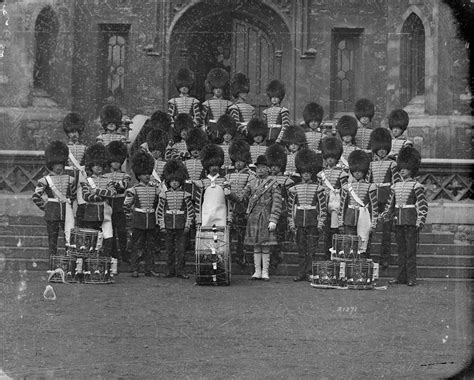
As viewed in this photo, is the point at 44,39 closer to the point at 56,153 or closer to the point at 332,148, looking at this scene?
the point at 56,153

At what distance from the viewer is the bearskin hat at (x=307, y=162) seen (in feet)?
52.2

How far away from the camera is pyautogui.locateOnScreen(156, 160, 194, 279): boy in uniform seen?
15648 millimetres

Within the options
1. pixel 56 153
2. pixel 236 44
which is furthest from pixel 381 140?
pixel 236 44

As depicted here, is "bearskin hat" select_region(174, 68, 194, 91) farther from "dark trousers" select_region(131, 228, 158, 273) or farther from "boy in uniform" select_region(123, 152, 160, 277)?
"dark trousers" select_region(131, 228, 158, 273)

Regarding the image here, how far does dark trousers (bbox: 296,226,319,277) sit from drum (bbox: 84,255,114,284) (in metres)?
2.60

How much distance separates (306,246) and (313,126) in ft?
9.33

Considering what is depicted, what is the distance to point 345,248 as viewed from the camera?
49.2 feet

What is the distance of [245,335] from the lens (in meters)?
11.1

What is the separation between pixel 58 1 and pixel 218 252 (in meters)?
11.4

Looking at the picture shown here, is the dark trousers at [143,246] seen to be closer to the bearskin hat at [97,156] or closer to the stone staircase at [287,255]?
the stone staircase at [287,255]

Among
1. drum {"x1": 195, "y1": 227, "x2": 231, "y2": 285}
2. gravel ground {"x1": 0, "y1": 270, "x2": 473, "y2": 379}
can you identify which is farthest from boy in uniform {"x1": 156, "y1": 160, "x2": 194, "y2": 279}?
drum {"x1": 195, "y1": 227, "x2": 231, "y2": 285}

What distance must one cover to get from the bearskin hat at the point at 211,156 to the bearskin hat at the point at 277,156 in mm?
772

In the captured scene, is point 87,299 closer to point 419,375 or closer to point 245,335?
point 245,335

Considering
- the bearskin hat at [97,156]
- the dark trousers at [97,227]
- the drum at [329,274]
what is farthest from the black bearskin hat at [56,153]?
the drum at [329,274]
